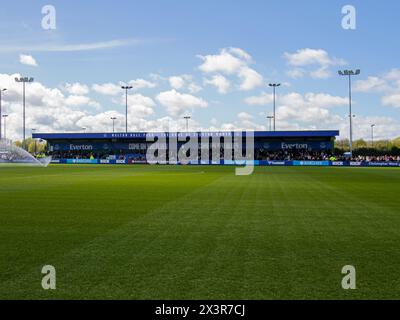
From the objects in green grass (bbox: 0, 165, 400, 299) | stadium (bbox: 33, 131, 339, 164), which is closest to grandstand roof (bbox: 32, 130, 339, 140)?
stadium (bbox: 33, 131, 339, 164)

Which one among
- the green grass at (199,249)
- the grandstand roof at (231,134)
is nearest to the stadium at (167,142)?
the grandstand roof at (231,134)

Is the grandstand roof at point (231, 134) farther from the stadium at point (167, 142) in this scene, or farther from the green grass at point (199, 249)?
the green grass at point (199, 249)

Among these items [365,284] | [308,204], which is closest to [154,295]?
[365,284]

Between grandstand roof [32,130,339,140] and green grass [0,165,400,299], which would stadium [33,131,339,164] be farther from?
green grass [0,165,400,299]

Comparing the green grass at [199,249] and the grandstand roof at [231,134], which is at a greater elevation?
the grandstand roof at [231,134]

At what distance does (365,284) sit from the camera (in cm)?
581

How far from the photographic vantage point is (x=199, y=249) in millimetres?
7945

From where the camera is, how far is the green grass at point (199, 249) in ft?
18.5

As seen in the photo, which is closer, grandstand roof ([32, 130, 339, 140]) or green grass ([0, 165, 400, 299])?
green grass ([0, 165, 400, 299])

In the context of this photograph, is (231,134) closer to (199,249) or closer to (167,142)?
(167,142)

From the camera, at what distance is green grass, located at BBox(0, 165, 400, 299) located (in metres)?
5.62

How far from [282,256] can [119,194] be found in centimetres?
1236

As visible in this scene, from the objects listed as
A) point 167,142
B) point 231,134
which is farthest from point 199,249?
point 167,142

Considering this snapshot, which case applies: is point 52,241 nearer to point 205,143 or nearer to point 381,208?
point 381,208
